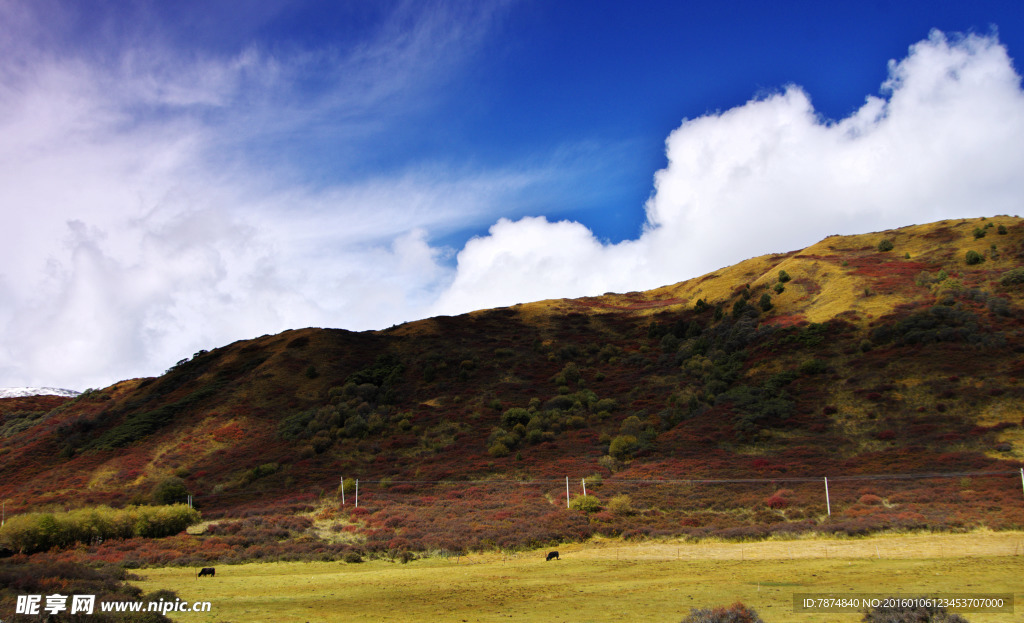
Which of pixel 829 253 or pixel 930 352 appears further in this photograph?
pixel 829 253

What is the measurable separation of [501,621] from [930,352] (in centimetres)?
4396

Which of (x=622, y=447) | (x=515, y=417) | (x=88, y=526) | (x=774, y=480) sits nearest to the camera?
(x=88, y=526)

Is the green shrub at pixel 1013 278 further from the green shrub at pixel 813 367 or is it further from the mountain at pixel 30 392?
the mountain at pixel 30 392

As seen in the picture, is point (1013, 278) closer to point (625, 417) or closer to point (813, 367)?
point (813, 367)

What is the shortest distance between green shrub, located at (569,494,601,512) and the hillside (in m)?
0.60

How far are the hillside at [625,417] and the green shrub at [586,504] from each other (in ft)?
1.98

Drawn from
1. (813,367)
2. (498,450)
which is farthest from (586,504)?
(813,367)

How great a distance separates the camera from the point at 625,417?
47375 millimetres

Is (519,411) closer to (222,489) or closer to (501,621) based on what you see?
(222,489)

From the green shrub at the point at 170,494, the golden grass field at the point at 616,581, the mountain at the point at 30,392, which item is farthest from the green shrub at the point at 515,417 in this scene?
the mountain at the point at 30,392

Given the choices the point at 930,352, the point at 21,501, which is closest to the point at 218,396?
the point at 21,501

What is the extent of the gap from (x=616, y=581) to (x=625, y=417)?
30.6m

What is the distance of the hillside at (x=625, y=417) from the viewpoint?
28828 mm

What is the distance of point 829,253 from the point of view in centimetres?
7431
